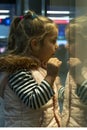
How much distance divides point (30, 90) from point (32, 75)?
0.06 metres

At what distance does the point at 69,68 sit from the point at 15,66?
318 mm

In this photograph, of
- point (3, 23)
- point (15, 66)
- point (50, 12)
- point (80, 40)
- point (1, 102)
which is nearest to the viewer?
point (15, 66)

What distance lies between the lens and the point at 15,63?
117 cm

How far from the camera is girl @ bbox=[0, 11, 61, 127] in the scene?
1.13 metres

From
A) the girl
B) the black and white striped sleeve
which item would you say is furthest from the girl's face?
the black and white striped sleeve

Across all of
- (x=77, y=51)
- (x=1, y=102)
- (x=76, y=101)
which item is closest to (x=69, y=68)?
(x=77, y=51)

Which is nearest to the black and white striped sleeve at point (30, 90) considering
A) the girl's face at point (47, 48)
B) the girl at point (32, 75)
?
the girl at point (32, 75)

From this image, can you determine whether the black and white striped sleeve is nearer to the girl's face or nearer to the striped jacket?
the striped jacket

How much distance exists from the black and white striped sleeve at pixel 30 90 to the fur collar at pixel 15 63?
0.08 feet

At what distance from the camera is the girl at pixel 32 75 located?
1130 mm

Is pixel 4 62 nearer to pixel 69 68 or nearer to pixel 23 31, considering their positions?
pixel 23 31

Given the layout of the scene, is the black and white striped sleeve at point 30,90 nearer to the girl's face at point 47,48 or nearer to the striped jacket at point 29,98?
the striped jacket at point 29,98

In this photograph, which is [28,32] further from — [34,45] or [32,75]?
[32,75]

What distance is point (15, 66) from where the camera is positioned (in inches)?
46.0
